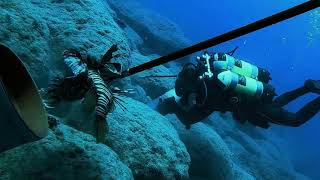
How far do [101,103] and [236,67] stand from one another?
14.2 feet

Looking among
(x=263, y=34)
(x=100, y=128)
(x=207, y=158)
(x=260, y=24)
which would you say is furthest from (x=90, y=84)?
(x=263, y=34)

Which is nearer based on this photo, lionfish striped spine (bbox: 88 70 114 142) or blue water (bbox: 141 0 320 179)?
lionfish striped spine (bbox: 88 70 114 142)

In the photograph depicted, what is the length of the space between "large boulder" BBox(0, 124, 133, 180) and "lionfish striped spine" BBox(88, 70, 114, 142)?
581mm

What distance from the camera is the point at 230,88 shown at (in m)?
5.94

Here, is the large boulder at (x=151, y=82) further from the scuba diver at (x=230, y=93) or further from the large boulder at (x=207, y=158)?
the scuba diver at (x=230, y=93)

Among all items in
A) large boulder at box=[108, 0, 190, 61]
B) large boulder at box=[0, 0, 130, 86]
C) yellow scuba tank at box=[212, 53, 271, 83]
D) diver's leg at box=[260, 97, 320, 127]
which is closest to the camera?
large boulder at box=[0, 0, 130, 86]

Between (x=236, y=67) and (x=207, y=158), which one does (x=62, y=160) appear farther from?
(x=207, y=158)

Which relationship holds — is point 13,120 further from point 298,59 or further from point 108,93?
point 298,59

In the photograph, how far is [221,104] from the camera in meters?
6.24

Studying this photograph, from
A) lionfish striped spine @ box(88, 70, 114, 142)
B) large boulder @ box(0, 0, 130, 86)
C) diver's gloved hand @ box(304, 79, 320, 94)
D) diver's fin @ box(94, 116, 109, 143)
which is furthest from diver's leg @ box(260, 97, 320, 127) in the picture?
diver's fin @ box(94, 116, 109, 143)

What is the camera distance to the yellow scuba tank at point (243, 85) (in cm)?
589

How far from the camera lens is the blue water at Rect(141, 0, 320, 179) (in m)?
57.1

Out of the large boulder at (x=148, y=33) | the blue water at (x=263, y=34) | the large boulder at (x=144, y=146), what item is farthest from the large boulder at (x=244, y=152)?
the blue water at (x=263, y=34)

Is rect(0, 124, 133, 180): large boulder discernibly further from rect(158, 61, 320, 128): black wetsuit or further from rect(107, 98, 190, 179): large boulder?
rect(158, 61, 320, 128): black wetsuit
